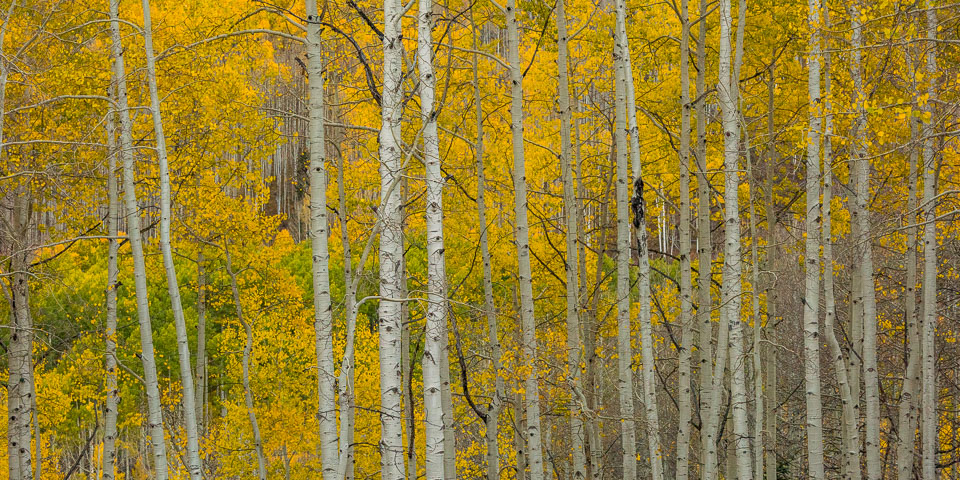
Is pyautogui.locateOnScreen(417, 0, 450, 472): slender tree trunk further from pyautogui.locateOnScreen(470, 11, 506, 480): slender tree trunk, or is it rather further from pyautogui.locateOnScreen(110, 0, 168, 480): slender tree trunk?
pyautogui.locateOnScreen(110, 0, 168, 480): slender tree trunk

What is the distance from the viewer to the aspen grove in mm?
6770

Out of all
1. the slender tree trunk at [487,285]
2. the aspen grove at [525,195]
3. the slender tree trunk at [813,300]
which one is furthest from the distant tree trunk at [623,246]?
the slender tree trunk at [813,300]

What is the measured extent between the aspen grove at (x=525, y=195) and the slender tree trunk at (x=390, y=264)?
0.02 metres

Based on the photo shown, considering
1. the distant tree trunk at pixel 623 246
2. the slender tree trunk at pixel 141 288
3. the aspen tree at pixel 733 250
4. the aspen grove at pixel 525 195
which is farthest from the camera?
the slender tree trunk at pixel 141 288

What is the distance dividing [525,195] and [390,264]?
2.65 metres

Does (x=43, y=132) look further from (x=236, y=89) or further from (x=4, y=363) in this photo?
(x=4, y=363)

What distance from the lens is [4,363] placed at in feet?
85.7

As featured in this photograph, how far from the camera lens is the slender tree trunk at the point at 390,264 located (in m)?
5.52

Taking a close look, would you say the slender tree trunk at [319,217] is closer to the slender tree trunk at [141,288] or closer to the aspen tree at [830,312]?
the slender tree trunk at [141,288]

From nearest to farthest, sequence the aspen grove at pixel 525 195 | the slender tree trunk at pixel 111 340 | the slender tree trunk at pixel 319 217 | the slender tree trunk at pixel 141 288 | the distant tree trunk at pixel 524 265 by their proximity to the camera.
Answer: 1. the slender tree trunk at pixel 319 217
2. the aspen grove at pixel 525 195
3. the distant tree trunk at pixel 524 265
4. the slender tree trunk at pixel 141 288
5. the slender tree trunk at pixel 111 340

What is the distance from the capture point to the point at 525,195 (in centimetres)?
799

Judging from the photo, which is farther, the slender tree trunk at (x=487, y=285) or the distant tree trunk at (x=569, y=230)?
the slender tree trunk at (x=487, y=285)

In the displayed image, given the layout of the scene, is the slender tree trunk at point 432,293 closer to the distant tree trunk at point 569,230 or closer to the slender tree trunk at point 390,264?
the slender tree trunk at point 390,264

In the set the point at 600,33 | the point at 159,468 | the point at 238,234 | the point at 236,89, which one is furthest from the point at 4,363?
the point at 600,33
